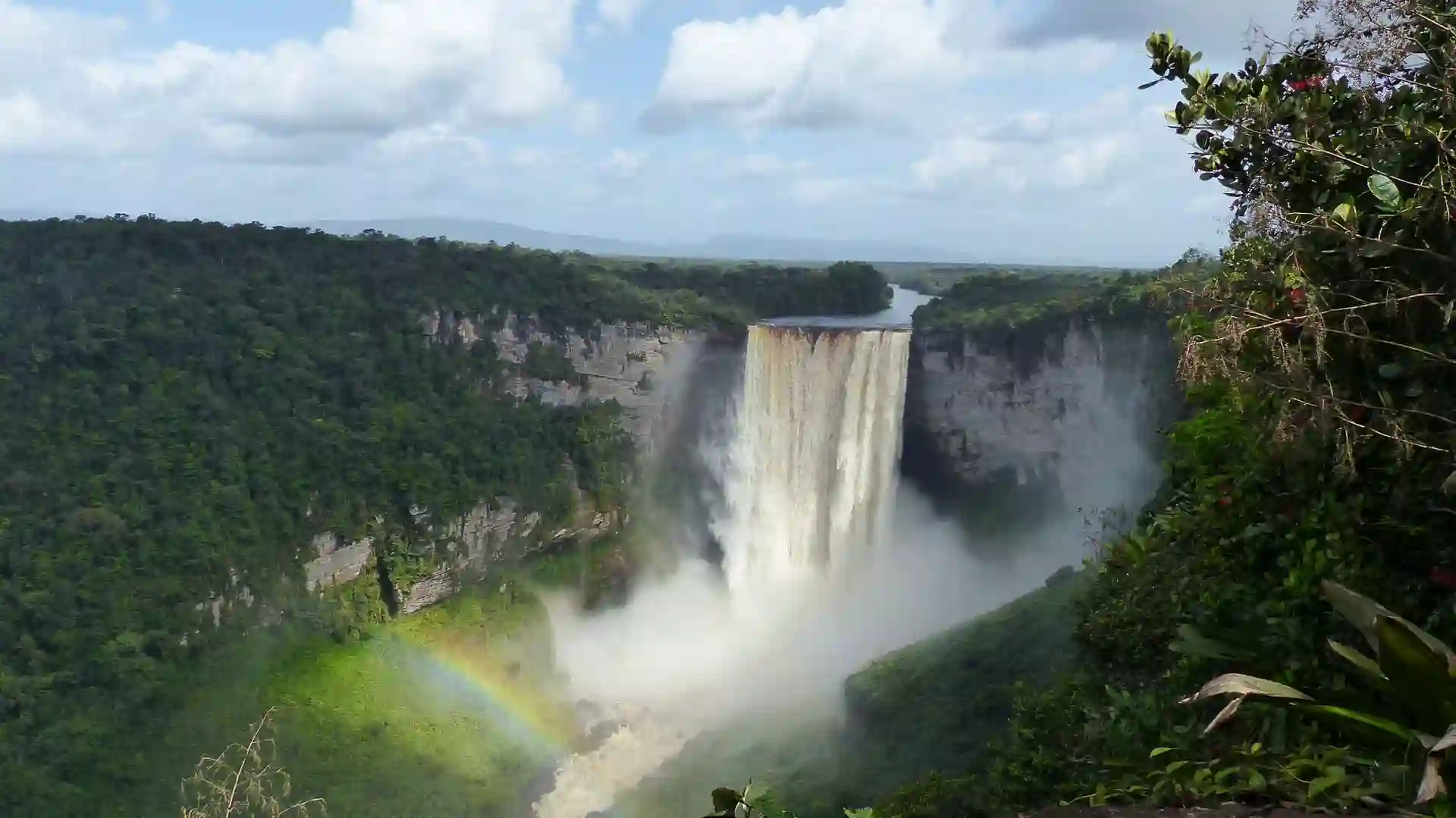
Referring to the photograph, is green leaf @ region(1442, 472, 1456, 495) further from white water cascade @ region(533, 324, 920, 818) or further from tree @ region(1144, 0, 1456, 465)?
white water cascade @ region(533, 324, 920, 818)

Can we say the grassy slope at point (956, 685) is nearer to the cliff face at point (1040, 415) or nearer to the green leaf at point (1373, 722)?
the cliff face at point (1040, 415)

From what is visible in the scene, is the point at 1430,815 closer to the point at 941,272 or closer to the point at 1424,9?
the point at 1424,9

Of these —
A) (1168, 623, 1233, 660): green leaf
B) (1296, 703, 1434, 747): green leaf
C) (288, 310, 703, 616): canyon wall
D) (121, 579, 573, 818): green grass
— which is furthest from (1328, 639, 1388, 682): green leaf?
(288, 310, 703, 616): canyon wall

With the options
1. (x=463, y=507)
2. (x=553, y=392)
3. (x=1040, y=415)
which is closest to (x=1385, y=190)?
(x=1040, y=415)

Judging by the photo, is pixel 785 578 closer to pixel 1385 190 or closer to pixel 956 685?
pixel 956 685

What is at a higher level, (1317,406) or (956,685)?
(1317,406)

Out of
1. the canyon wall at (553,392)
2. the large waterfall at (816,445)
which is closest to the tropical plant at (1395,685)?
the large waterfall at (816,445)
